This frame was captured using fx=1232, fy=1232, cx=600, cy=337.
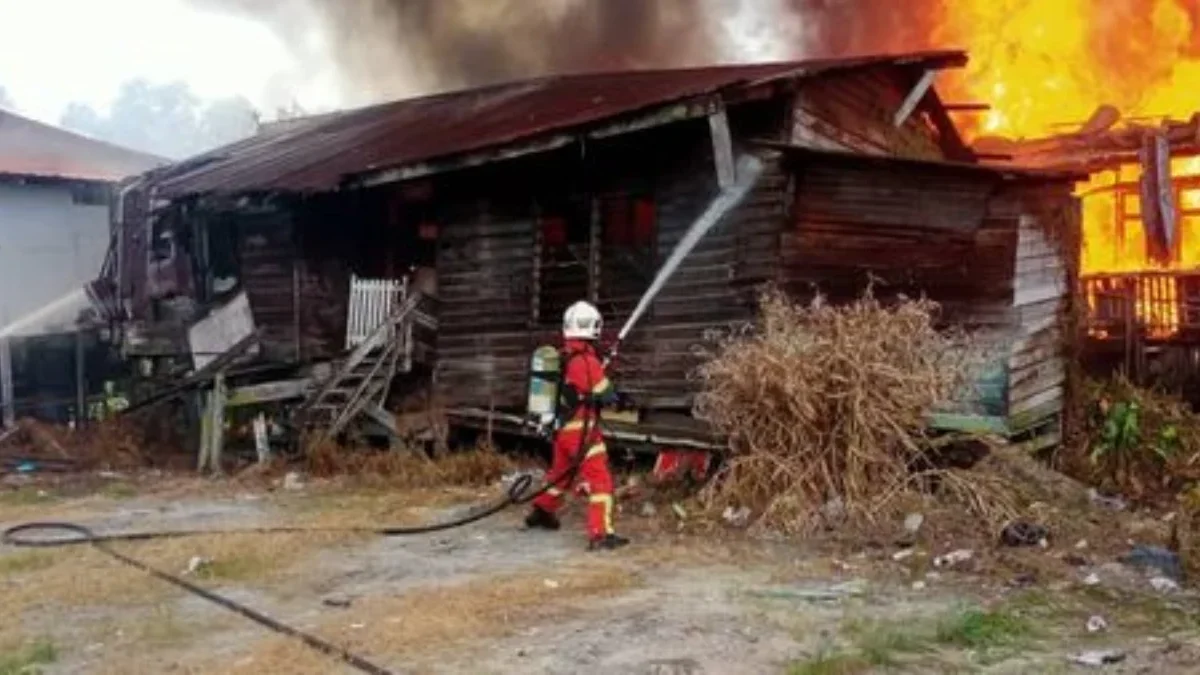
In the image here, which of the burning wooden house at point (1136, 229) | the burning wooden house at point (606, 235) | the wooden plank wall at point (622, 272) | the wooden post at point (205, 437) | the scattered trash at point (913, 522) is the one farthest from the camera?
the burning wooden house at point (1136, 229)

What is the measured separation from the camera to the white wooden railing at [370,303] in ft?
45.6

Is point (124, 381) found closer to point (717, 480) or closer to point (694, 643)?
point (717, 480)

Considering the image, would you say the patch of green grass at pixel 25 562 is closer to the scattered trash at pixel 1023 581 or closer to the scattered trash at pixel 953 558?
the scattered trash at pixel 953 558

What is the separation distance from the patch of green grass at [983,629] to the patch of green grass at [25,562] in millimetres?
6080

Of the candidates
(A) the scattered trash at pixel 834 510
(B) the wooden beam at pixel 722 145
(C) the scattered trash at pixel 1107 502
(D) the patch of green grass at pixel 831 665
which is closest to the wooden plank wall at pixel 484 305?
(B) the wooden beam at pixel 722 145

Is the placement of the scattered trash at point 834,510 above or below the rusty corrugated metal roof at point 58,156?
below

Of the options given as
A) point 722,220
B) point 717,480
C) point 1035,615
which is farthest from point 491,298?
point 1035,615

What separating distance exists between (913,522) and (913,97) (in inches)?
272

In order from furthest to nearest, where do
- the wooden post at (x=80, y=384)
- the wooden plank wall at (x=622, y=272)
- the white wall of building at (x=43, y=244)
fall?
the white wall of building at (x=43, y=244), the wooden post at (x=80, y=384), the wooden plank wall at (x=622, y=272)

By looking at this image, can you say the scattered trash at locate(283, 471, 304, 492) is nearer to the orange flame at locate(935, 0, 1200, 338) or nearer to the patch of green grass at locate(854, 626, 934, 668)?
the patch of green grass at locate(854, 626, 934, 668)

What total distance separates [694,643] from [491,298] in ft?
24.6

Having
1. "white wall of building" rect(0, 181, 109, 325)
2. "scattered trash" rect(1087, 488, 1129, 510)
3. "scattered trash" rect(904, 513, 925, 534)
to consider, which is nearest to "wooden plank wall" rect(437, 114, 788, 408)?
"scattered trash" rect(904, 513, 925, 534)

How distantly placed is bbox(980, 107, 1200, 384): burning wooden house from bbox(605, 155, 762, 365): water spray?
17.0ft

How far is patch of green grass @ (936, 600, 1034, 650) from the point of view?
19.8 feet
